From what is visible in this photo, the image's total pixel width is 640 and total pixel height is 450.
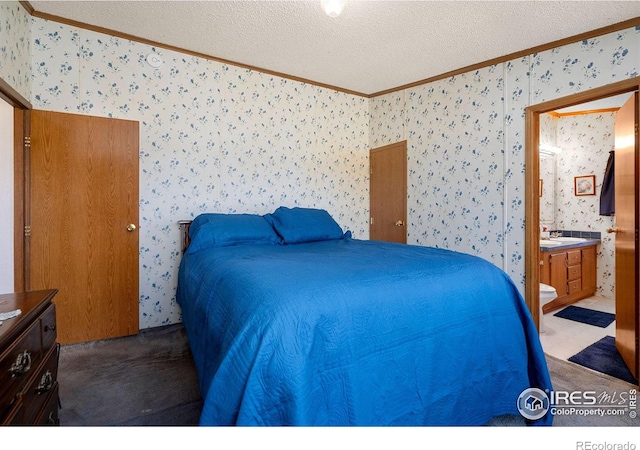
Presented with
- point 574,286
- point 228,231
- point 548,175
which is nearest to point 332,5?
point 228,231

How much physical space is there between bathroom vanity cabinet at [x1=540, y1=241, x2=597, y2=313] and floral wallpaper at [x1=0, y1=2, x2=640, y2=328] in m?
1.03

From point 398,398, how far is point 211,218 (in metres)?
1.99

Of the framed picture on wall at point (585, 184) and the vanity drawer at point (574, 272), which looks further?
the framed picture on wall at point (585, 184)

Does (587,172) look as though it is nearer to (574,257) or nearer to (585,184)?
(585,184)

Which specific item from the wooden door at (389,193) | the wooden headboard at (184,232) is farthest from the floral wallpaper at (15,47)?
the wooden door at (389,193)

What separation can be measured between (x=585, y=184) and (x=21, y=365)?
5.64 m

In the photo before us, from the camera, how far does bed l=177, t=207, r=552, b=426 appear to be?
102 centimetres

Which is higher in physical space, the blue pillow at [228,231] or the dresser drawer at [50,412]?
the blue pillow at [228,231]

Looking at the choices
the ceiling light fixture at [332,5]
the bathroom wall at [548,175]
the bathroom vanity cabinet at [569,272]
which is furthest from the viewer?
the bathroom wall at [548,175]

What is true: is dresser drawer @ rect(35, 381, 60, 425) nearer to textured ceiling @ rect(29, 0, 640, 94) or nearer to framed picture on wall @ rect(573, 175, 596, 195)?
textured ceiling @ rect(29, 0, 640, 94)

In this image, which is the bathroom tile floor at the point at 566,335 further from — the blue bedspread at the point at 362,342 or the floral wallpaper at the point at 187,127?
the floral wallpaper at the point at 187,127

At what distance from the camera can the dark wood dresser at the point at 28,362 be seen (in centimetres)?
89

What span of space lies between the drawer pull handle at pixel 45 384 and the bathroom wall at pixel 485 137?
3.22 metres

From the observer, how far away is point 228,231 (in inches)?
100
